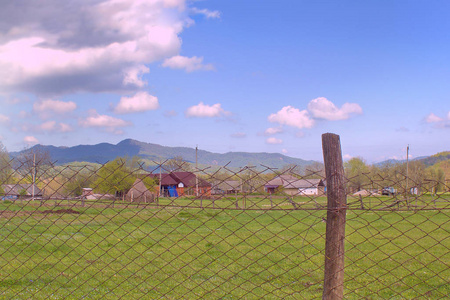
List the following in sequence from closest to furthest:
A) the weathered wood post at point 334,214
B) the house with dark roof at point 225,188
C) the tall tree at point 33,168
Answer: the weathered wood post at point 334,214, the house with dark roof at point 225,188, the tall tree at point 33,168

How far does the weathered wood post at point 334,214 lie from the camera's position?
301 cm

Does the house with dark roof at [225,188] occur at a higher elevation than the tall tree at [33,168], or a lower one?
lower

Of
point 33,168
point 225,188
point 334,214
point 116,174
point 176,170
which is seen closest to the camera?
point 334,214

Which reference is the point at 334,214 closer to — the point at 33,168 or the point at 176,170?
the point at 176,170

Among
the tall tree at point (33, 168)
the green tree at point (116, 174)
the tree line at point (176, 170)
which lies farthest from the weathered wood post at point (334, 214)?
the tall tree at point (33, 168)

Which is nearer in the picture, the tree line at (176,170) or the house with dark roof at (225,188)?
the tree line at (176,170)

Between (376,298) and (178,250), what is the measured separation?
21.3 feet

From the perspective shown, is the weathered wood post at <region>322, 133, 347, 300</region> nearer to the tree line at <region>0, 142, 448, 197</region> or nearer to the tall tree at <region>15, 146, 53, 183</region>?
the tree line at <region>0, 142, 448, 197</region>

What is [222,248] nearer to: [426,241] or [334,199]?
[426,241]

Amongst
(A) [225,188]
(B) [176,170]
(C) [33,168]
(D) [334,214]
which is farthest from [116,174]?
(D) [334,214]

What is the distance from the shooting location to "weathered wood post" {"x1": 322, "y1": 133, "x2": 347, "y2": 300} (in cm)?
301

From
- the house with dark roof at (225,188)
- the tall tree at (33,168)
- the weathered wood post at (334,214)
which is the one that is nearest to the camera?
the weathered wood post at (334,214)

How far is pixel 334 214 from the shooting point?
9.90 feet

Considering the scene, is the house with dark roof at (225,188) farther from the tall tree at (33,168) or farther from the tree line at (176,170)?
the tall tree at (33,168)
